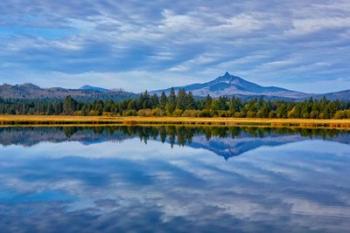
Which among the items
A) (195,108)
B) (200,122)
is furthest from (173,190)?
(195,108)

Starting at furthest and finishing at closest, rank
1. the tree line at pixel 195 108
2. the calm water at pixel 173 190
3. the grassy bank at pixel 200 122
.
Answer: the tree line at pixel 195 108 < the grassy bank at pixel 200 122 < the calm water at pixel 173 190

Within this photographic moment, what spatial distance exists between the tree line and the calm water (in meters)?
78.4

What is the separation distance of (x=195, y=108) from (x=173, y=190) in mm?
127686

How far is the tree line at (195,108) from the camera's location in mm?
123188

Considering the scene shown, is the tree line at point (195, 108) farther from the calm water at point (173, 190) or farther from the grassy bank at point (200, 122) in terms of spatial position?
the calm water at point (173, 190)

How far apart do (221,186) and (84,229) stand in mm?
10869

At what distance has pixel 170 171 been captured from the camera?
105ft

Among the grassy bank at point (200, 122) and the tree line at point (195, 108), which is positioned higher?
the tree line at point (195, 108)

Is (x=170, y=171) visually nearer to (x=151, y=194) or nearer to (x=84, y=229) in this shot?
(x=151, y=194)

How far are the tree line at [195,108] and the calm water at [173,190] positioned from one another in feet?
257

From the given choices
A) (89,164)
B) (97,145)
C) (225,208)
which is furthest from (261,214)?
(97,145)

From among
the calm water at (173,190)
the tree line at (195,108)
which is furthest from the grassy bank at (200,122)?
the calm water at (173,190)

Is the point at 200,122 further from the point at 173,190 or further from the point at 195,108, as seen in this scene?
the point at 173,190

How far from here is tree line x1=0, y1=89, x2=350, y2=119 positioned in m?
123
